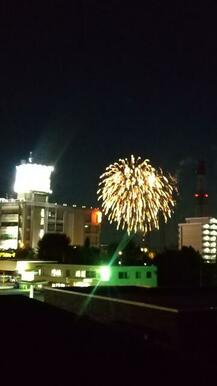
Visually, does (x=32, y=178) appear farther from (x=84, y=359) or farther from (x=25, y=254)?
(x=84, y=359)

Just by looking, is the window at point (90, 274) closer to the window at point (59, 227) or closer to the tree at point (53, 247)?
the tree at point (53, 247)

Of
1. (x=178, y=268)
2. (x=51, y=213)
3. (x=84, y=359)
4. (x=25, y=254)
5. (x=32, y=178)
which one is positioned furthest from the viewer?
(x=51, y=213)

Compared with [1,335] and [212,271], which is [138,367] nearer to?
[1,335]

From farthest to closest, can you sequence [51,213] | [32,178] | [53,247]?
[51,213]
[32,178]
[53,247]

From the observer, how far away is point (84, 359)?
34.4ft

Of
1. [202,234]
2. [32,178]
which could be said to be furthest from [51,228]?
[202,234]

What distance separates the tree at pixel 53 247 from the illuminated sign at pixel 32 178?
22.7 m

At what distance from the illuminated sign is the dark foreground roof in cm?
9623

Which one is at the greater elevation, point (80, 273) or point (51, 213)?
point (51, 213)

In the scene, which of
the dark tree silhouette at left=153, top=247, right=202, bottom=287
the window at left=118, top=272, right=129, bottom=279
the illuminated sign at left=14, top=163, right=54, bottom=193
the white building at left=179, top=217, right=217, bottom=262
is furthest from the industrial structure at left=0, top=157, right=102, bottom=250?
the white building at left=179, top=217, right=217, bottom=262

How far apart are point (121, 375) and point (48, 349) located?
9.23 ft

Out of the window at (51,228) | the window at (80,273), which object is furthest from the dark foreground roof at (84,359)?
the window at (51,228)

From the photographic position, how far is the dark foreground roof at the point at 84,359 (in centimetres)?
898

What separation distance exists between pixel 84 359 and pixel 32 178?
337 ft
